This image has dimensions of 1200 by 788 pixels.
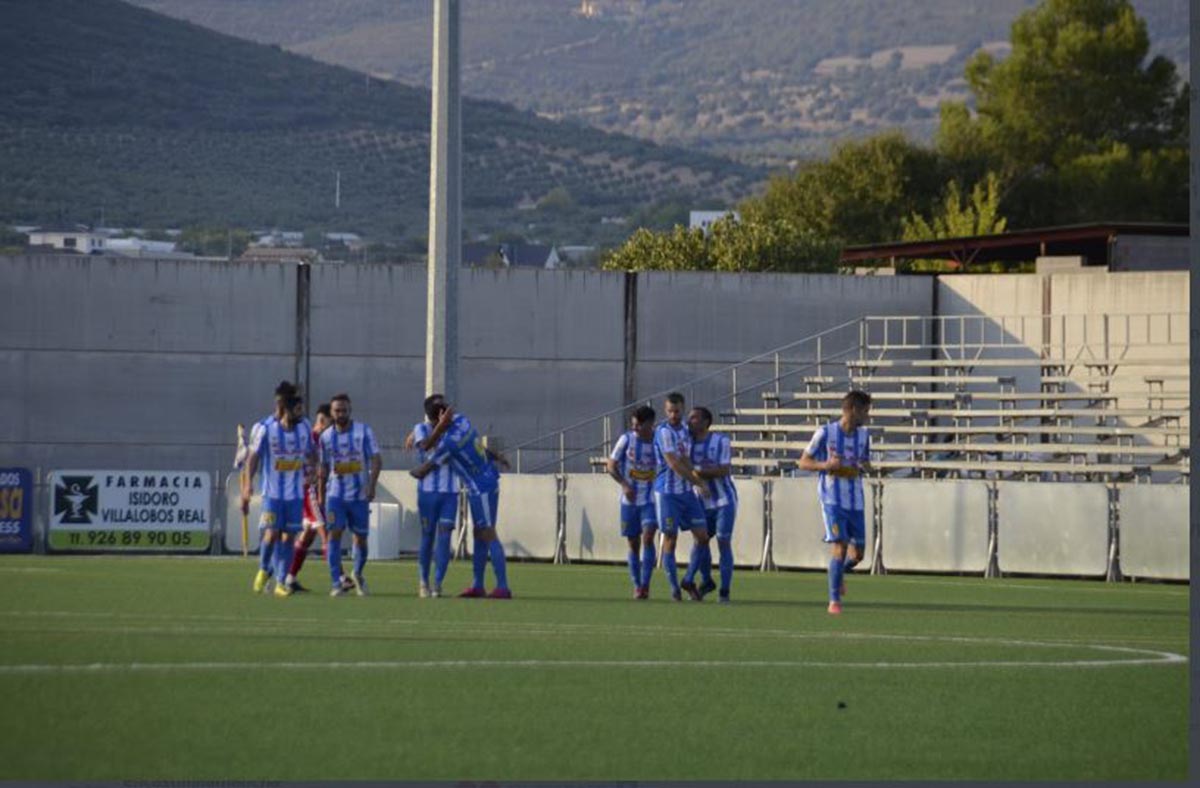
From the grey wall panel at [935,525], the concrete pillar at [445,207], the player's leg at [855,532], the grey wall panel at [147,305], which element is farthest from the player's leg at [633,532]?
the grey wall panel at [147,305]

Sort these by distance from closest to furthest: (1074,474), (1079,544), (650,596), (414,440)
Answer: (414,440) < (650,596) < (1079,544) < (1074,474)

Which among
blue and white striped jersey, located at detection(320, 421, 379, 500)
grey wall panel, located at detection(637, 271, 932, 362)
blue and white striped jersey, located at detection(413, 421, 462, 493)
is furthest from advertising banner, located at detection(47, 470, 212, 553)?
grey wall panel, located at detection(637, 271, 932, 362)

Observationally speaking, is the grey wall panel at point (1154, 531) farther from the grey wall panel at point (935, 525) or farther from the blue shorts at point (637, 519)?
the blue shorts at point (637, 519)

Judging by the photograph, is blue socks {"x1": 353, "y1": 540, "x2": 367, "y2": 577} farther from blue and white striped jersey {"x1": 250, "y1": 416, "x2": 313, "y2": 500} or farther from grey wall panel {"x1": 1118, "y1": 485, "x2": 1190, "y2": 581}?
grey wall panel {"x1": 1118, "y1": 485, "x2": 1190, "y2": 581}

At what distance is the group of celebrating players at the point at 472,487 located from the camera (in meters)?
20.5

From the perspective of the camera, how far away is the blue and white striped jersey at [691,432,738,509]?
896 inches

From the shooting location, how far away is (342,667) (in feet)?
45.3

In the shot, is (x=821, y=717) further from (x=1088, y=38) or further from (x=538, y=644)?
(x=1088, y=38)

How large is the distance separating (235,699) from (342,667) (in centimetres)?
183

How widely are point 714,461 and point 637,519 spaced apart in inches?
44.7

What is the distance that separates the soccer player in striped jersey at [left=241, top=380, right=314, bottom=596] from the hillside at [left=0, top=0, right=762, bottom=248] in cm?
8598

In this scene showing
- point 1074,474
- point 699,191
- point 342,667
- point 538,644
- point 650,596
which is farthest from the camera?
point 699,191

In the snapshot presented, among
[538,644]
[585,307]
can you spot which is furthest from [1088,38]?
[538,644]

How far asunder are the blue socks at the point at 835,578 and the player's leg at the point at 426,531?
151 inches
